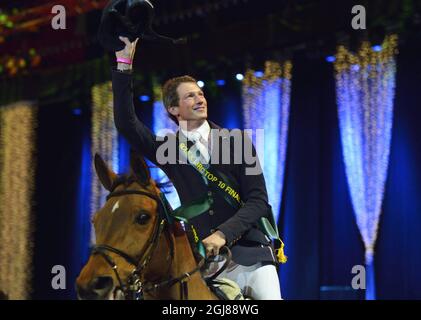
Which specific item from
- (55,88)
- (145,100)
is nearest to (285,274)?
(145,100)

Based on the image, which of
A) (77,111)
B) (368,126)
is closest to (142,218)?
(368,126)

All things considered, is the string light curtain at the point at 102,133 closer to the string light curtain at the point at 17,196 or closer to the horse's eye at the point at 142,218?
the string light curtain at the point at 17,196

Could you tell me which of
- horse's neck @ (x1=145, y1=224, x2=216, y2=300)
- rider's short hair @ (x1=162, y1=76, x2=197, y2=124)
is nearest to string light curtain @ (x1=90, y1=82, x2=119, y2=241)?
rider's short hair @ (x1=162, y1=76, x2=197, y2=124)

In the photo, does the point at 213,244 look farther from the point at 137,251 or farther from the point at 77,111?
the point at 77,111

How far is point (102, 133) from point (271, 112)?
263cm

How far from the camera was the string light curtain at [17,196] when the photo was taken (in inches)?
419

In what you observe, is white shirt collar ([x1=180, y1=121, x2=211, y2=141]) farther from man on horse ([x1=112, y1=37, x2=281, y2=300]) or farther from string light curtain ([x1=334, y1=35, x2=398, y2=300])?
string light curtain ([x1=334, y1=35, x2=398, y2=300])

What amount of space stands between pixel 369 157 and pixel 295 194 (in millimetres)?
1052

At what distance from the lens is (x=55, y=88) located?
34.6 ft

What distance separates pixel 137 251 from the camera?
251cm

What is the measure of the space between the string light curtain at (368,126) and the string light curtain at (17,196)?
4917 mm

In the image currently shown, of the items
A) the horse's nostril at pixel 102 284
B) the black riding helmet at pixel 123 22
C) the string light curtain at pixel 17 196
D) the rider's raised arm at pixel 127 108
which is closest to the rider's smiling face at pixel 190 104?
the rider's raised arm at pixel 127 108

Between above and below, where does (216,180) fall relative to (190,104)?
below

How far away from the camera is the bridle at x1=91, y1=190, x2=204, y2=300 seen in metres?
2.45
